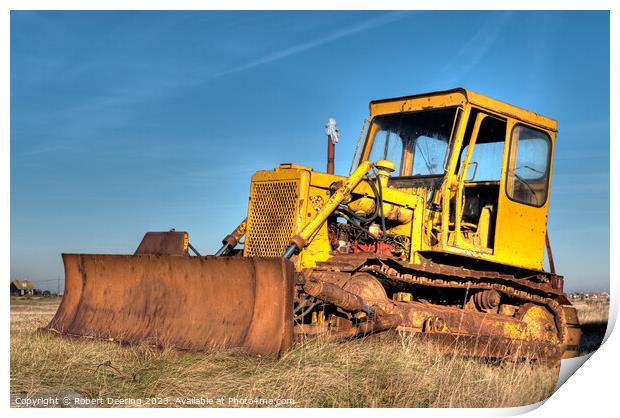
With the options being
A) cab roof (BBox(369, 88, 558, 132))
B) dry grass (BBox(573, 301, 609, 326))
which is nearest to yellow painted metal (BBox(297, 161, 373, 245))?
cab roof (BBox(369, 88, 558, 132))

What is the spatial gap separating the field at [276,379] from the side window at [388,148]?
2.67m

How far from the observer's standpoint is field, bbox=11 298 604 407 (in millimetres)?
5938

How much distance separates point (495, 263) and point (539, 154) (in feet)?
4.76

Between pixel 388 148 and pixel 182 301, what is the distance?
3.20 meters

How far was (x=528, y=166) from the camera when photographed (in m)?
9.46

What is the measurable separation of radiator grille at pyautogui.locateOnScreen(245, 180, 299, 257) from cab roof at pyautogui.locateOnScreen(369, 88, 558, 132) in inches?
84.8

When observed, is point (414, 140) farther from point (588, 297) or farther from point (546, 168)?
point (588, 297)

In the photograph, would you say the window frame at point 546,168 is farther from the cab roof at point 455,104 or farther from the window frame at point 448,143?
the window frame at point 448,143

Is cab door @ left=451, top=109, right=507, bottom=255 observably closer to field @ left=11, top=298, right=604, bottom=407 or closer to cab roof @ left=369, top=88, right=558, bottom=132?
cab roof @ left=369, top=88, right=558, bottom=132

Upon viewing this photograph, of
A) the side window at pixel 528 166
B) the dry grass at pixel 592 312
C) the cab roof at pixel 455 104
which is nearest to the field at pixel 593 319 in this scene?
the dry grass at pixel 592 312

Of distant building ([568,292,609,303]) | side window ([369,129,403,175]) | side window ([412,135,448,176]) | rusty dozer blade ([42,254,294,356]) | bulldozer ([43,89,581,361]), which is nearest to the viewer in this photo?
rusty dozer blade ([42,254,294,356])

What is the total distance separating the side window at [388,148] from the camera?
953cm
